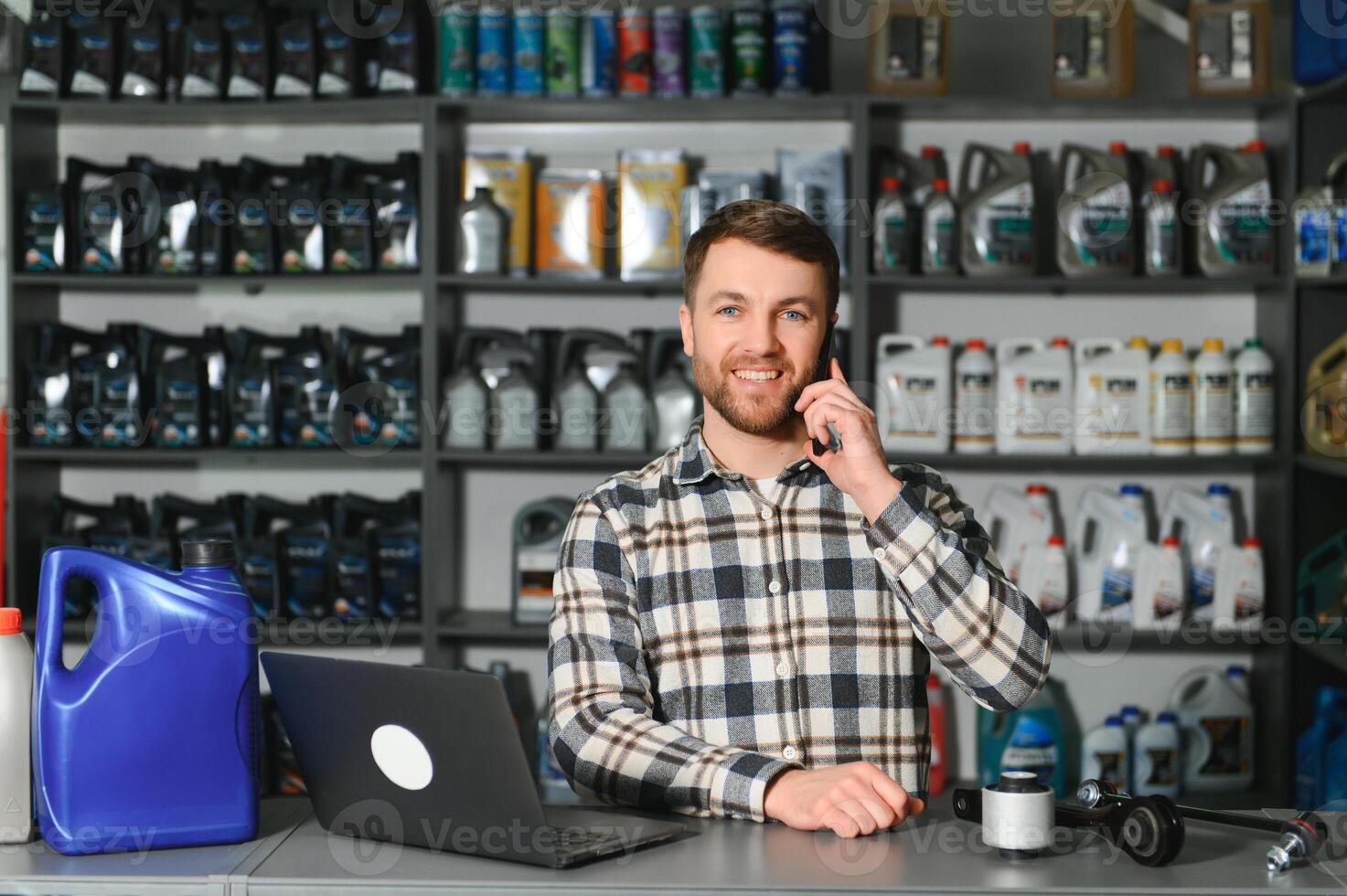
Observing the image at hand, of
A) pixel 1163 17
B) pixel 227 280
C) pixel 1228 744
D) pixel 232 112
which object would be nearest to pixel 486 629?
pixel 227 280

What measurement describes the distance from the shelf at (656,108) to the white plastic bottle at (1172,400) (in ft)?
3.08

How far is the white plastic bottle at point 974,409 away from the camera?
313 centimetres

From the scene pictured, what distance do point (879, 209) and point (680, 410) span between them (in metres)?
0.66

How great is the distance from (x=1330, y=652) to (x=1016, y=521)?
0.74m

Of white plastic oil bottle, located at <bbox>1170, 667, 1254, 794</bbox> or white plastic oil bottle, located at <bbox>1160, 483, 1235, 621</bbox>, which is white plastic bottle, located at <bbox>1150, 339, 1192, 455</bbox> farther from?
white plastic oil bottle, located at <bbox>1170, 667, 1254, 794</bbox>

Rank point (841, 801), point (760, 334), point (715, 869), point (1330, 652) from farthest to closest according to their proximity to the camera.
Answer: point (1330, 652) < point (760, 334) < point (841, 801) < point (715, 869)

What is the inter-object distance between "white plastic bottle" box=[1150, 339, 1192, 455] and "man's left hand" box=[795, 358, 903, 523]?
6.13ft

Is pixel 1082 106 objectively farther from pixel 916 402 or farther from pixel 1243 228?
pixel 916 402

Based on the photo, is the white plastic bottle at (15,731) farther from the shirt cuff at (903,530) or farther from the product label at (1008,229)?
the product label at (1008,229)

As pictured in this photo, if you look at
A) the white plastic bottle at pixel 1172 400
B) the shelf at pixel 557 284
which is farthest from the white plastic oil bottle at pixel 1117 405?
the shelf at pixel 557 284

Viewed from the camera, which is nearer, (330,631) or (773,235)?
(773,235)

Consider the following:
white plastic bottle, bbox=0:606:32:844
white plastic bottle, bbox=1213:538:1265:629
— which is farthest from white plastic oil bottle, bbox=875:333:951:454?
white plastic bottle, bbox=0:606:32:844

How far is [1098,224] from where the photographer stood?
313cm

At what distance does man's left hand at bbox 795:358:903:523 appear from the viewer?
4.66 ft
